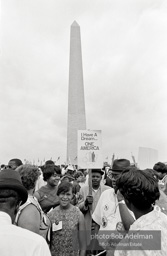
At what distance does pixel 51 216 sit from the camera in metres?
3.26

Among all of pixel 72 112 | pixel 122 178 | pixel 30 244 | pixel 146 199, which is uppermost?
pixel 72 112

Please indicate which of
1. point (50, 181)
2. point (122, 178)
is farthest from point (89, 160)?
point (122, 178)

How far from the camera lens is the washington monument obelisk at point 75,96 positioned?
703 inches

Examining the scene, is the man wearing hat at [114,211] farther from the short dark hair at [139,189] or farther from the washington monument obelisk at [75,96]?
the washington monument obelisk at [75,96]

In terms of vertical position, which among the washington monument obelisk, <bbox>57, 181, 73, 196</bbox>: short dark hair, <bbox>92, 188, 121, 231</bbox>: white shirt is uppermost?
the washington monument obelisk

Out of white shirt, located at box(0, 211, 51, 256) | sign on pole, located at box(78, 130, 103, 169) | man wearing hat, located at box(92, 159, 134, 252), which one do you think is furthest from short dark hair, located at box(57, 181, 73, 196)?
white shirt, located at box(0, 211, 51, 256)

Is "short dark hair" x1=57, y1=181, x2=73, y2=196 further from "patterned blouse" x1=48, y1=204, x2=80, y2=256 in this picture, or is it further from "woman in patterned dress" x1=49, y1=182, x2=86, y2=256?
"patterned blouse" x1=48, y1=204, x2=80, y2=256

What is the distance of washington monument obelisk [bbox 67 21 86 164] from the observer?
17844mm

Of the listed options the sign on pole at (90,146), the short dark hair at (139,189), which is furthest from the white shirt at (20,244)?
the sign on pole at (90,146)

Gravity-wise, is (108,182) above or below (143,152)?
below

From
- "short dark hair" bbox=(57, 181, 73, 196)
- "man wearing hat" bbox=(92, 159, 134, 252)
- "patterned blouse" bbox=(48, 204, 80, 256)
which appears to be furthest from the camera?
"short dark hair" bbox=(57, 181, 73, 196)

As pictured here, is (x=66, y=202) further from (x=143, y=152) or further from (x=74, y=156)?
(x=74, y=156)

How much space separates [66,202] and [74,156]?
48.3ft

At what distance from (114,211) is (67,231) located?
811 mm
